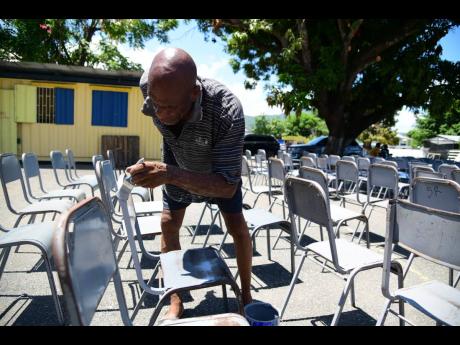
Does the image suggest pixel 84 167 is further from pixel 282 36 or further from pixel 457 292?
pixel 457 292

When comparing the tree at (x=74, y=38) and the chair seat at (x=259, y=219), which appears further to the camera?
the tree at (x=74, y=38)

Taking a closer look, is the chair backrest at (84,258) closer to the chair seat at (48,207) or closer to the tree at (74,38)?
the chair seat at (48,207)

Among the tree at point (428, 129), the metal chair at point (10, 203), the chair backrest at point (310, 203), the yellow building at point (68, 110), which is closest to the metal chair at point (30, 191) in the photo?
the metal chair at point (10, 203)

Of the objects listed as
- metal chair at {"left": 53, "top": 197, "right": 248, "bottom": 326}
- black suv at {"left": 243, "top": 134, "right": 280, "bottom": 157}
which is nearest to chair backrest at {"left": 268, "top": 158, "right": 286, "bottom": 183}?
metal chair at {"left": 53, "top": 197, "right": 248, "bottom": 326}

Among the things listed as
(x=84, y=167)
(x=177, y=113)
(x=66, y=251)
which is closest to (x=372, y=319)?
(x=177, y=113)

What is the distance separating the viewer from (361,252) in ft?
7.74

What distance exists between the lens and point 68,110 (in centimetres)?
1185

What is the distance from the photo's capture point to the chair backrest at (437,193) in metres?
2.61

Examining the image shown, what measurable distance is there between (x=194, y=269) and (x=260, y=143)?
1629cm

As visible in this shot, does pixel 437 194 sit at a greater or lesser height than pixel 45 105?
lesser

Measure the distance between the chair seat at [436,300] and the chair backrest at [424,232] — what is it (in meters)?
0.13

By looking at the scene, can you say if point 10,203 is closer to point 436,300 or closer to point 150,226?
point 150,226

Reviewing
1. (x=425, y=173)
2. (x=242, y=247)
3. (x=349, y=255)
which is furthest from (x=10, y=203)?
(x=425, y=173)
